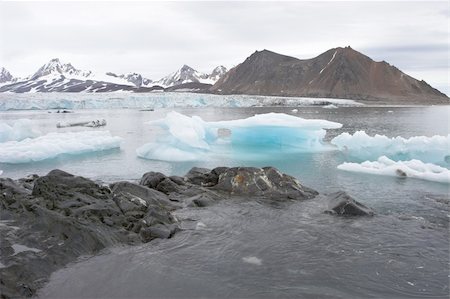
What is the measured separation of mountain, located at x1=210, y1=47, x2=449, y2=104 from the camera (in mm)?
144625

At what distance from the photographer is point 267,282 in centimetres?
624

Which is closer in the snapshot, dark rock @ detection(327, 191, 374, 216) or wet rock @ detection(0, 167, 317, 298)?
wet rock @ detection(0, 167, 317, 298)

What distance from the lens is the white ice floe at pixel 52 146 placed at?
17.0 meters

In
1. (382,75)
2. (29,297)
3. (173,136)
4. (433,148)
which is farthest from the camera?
(382,75)

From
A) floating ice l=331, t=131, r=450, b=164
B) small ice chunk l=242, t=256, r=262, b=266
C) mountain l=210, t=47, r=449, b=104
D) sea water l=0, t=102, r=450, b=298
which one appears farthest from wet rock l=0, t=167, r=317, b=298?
mountain l=210, t=47, r=449, b=104

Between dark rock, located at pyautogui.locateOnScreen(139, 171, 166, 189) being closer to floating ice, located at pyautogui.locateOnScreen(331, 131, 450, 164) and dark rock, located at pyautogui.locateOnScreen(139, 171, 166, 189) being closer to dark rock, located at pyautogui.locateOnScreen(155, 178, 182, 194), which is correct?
dark rock, located at pyautogui.locateOnScreen(155, 178, 182, 194)

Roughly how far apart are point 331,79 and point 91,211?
510 feet

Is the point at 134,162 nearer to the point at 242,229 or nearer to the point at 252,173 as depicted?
the point at 252,173

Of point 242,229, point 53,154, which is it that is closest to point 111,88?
point 53,154

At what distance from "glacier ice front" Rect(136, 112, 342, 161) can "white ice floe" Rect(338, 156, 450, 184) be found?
4.00 m

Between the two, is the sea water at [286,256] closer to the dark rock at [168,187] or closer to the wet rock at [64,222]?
the wet rock at [64,222]

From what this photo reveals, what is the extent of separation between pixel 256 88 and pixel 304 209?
16029cm

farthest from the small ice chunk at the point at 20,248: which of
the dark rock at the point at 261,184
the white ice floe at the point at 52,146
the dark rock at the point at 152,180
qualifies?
the white ice floe at the point at 52,146

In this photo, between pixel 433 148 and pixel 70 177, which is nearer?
pixel 70 177
